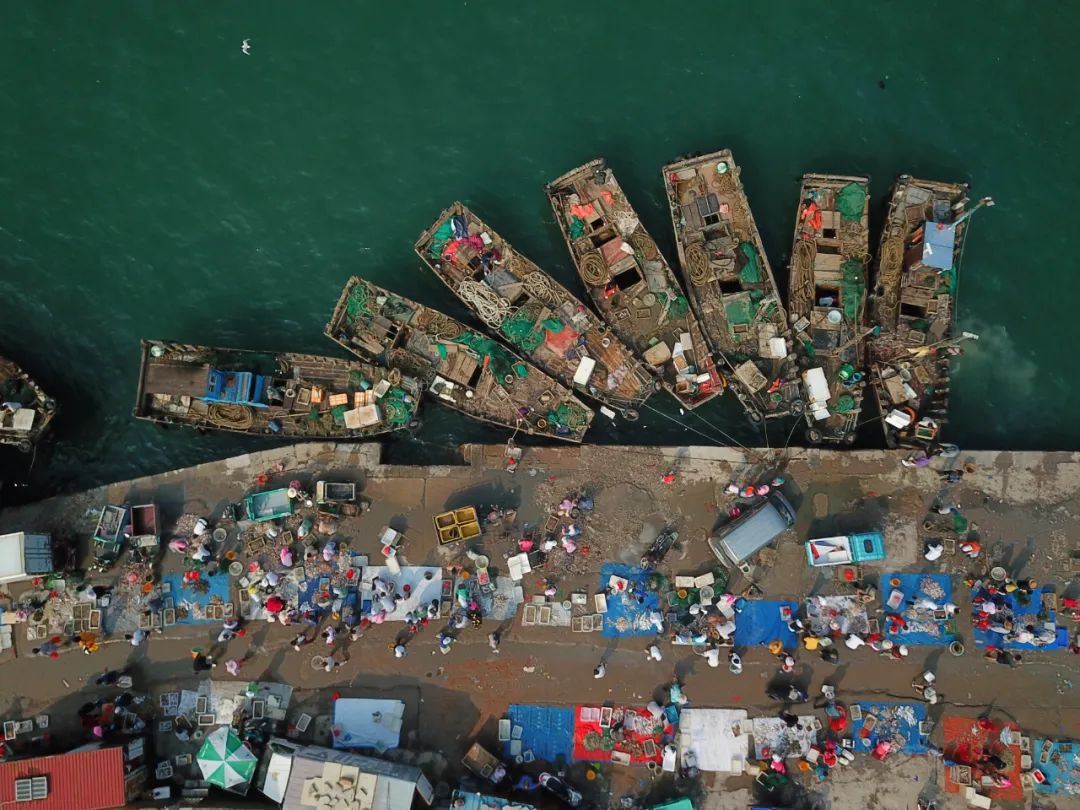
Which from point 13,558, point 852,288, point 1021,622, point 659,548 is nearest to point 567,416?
point 659,548

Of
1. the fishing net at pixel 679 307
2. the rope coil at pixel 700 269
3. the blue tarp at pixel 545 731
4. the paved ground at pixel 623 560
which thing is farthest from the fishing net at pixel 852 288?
the blue tarp at pixel 545 731

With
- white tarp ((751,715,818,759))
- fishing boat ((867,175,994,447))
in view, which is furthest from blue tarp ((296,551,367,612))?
fishing boat ((867,175,994,447))

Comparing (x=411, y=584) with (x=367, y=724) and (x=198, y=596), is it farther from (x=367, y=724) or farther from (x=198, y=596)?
(x=198, y=596)

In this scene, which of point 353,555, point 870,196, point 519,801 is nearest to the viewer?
point 519,801

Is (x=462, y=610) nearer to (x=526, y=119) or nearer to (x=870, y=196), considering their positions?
(x=526, y=119)

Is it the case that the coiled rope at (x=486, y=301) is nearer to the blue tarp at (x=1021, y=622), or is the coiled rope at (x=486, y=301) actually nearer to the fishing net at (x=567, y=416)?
the fishing net at (x=567, y=416)

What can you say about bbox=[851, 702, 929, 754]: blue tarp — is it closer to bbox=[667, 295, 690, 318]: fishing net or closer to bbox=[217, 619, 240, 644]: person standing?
bbox=[667, 295, 690, 318]: fishing net

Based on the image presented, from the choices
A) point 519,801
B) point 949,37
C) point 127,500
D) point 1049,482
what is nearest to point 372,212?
point 127,500
